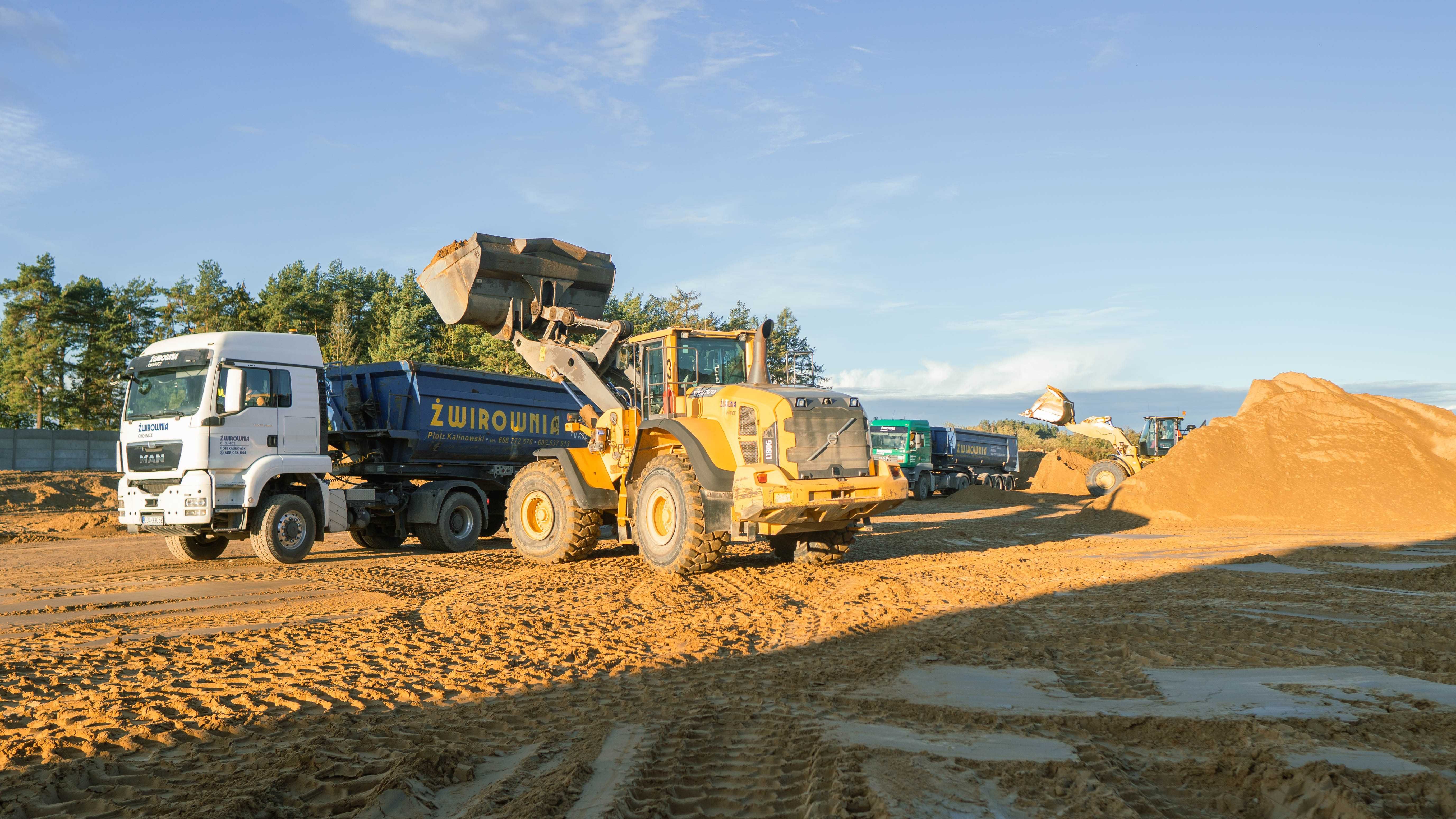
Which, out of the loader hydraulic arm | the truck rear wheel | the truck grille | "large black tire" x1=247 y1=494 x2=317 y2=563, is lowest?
the truck rear wheel

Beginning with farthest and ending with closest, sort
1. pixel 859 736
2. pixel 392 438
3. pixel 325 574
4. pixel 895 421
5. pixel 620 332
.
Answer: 1. pixel 895 421
2. pixel 392 438
3. pixel 620 332
4. pixel 325 574
5. pixel 859 736

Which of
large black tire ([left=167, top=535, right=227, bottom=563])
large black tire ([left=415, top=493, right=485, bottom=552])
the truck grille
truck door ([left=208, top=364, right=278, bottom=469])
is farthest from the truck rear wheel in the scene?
truck door ([left=208, top=364, right=278, bottom=469])

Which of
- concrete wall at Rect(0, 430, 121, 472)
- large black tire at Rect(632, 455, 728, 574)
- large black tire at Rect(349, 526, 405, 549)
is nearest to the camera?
large black tire at Rect(632, 455, 728, 574)

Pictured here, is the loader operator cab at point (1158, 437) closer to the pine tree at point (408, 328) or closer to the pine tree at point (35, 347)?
the pine tree at point (408, 328)

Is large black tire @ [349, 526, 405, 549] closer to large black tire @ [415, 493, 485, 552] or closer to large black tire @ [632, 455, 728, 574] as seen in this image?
large black tire @ [415, 493, 485, 552]

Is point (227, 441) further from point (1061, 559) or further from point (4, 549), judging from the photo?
point (1061, 559)

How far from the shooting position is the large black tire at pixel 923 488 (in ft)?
102

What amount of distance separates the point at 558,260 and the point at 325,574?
4.89m

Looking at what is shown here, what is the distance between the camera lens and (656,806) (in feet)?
11.3

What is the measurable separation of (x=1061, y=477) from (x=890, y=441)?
817 cm

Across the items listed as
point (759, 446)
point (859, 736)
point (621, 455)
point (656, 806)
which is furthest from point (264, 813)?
point (621, 455)

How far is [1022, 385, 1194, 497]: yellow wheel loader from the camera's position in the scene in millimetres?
29516

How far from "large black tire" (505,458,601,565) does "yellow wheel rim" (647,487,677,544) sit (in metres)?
1.14

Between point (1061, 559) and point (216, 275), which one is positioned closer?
point (1061, 559)
